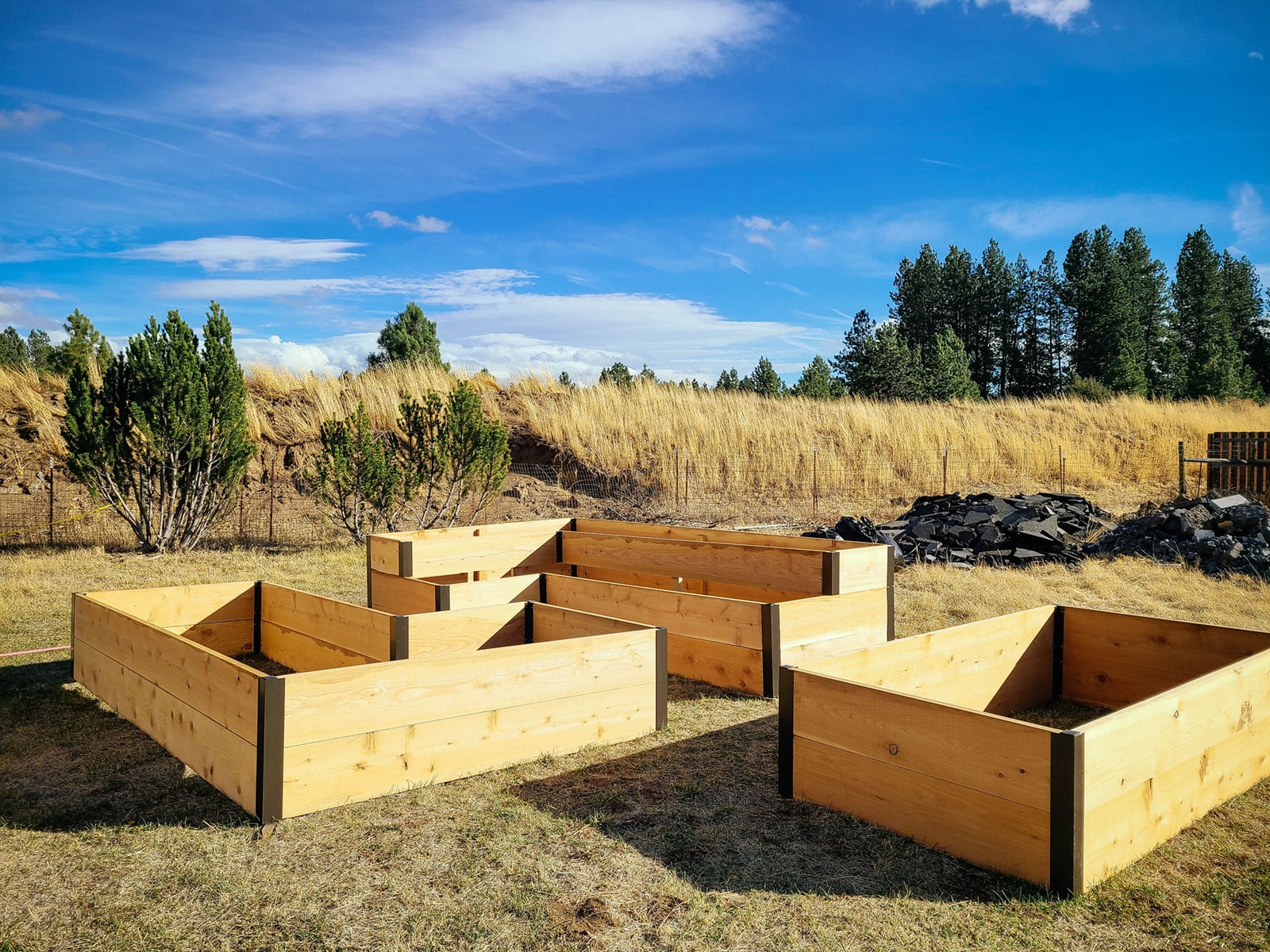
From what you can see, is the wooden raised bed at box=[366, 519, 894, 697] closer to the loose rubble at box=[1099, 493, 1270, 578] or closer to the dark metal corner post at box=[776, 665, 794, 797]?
the dark metal corner post at box=[776, 665, 794, 797]

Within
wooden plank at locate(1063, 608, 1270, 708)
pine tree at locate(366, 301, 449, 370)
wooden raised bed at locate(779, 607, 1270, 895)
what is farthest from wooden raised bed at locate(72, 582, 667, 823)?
pine tree at locate(366, 301, 449, 370)

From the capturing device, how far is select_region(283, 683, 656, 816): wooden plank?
3.46 meters

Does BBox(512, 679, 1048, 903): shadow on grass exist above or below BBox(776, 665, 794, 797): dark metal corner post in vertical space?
below

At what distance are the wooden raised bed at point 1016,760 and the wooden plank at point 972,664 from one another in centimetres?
1

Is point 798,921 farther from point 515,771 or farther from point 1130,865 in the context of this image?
point 515,771

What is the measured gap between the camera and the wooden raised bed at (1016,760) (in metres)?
2.78

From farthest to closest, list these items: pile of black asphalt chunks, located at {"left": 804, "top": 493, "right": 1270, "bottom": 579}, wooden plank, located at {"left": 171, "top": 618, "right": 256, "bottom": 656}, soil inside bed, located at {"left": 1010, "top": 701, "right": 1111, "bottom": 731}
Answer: pile of black asphalt chunks, located at {"left": 804, "top": 493, "right": 1270, "bottom": 579}, wooden plank, located at {"left": 171, "top": 618, "right": 256, "bottom": 656}, soil inside bed, located at {"left": 1010, "top": 701, "right": 1111, "bottom": 731}

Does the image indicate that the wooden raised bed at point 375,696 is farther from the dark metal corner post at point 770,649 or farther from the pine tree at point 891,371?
the pine tree at point 891,371

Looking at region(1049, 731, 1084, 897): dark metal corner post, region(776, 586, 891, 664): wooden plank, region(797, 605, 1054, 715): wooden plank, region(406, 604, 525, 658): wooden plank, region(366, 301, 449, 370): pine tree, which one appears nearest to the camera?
region(1049, 731, 1084, 897): dark metal corner post

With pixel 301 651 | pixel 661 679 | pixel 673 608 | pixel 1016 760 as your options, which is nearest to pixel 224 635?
pixel 301 651

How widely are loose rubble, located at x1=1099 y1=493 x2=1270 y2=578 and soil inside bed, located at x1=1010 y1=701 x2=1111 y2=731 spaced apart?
16.7 feet

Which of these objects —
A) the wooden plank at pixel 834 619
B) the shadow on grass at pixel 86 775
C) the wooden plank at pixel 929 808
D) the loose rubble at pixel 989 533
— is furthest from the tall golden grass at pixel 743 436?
the wooden plank at pixel 929 808

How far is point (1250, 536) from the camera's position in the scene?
9.49 m

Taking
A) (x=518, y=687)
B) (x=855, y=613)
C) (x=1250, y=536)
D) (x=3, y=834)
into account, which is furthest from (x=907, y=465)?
(x=3, y=834)
